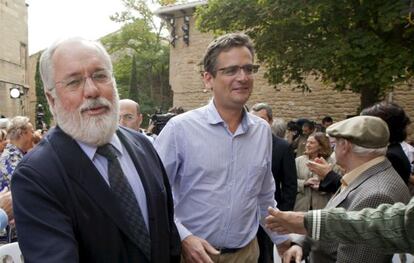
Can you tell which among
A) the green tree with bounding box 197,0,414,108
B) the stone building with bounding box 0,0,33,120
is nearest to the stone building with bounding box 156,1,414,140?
the green tree with bounding box 197,0,414,108

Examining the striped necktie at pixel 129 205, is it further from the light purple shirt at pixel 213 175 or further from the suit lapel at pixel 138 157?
the light purple shirt at pixel 213 175

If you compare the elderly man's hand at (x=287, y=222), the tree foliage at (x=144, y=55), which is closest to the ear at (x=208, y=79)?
the elderly man's hand at (x=287, y=222)

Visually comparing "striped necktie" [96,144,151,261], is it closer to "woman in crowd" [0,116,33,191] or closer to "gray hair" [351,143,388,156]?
"gray hair" [351,143,388,156]

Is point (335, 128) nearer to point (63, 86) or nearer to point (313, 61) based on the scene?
point (63, 86)

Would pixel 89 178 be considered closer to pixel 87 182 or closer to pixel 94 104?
pixel 87 182

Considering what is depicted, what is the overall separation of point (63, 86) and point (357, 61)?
787 centimetres

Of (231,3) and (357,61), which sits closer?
(357,61)

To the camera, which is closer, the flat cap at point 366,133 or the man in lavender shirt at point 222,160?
the man in lavender shirt at point 222,160

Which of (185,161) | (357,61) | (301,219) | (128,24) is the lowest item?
(301,219)

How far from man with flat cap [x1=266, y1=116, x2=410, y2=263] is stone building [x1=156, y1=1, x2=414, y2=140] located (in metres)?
12.0

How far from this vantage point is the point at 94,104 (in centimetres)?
170

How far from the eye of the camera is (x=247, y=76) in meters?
2.46

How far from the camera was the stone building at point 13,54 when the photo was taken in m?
24.3

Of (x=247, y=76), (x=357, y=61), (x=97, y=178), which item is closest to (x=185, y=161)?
(x=247, y=76)
